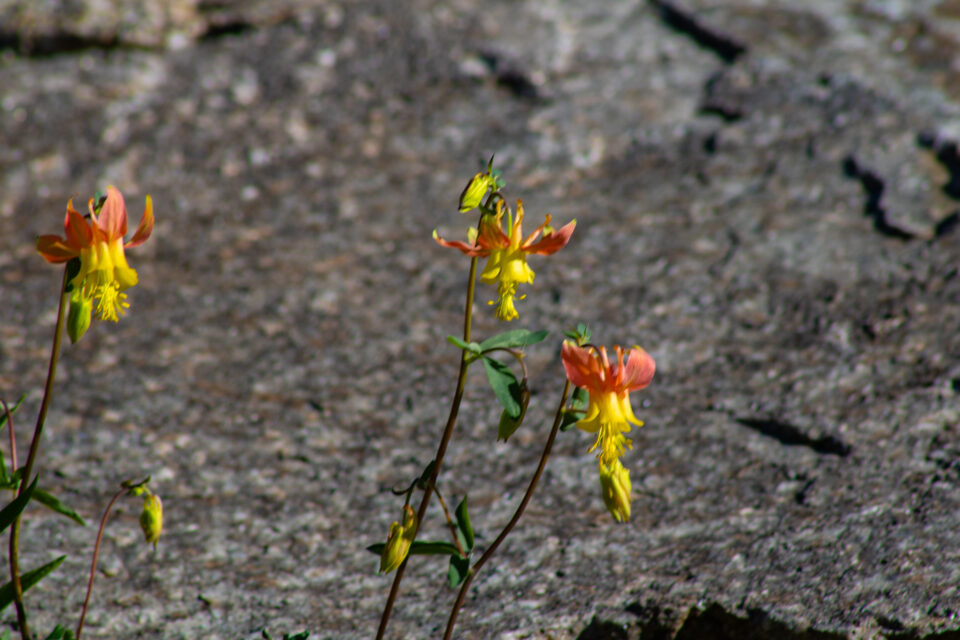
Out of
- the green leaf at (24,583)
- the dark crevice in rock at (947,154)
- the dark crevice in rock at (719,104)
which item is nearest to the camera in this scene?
the green leaf at (24,583)

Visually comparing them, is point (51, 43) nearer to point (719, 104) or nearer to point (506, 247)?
point (719, 104)

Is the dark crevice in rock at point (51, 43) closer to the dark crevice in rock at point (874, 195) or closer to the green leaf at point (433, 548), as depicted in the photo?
the dark crevice in rock at point (874, 195)

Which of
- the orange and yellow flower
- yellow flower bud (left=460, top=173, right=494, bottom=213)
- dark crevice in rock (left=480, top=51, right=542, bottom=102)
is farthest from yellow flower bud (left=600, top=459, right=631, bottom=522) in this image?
dark crevice in rock (left=480, top=51, right=542, bottom=102)

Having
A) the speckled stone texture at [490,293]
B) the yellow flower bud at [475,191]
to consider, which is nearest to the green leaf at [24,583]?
the speckled stone texture at [490,293]

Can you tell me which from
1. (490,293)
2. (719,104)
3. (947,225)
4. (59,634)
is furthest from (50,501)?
(719,104)

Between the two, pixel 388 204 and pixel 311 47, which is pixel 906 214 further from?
pixel 311 47
